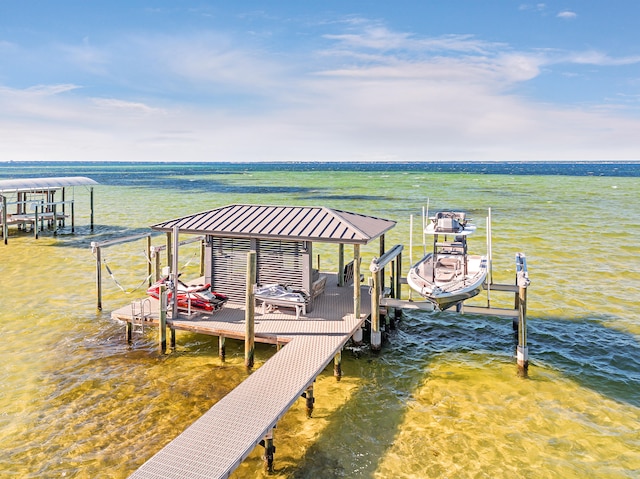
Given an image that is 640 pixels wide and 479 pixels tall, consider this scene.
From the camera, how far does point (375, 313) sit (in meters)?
15.3

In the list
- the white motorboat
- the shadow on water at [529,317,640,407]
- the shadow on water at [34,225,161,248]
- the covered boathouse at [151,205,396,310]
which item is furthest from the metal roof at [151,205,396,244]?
the shadow on water at [34,225,161,248]

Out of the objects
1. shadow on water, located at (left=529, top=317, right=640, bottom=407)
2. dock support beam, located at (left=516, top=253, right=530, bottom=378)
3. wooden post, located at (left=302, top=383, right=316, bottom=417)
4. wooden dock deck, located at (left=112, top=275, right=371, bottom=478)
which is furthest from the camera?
shadow on water, located at (left=529, top=317, right=640, bottom=407)

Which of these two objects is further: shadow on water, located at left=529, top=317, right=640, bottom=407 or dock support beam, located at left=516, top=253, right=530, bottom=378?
shadow on water, located at left=529, top=317, right=640, bottom=407

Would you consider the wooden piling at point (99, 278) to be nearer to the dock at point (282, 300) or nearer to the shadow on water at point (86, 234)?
the dock at point (282, 300)

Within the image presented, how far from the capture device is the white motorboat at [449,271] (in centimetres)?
1452

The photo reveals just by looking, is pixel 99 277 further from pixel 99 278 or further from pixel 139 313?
pixel 139 313

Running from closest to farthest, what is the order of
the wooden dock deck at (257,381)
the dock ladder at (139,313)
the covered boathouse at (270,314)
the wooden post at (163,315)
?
the wooden dock deck at (257,381) → the covered boathouse at (270,314) → the wooden post at (163,315) → the dock ladder at (139,313)

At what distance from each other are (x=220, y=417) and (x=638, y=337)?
15389 millimetres

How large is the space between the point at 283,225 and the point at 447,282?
18.2ft

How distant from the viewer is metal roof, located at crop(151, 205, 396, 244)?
1522 cm

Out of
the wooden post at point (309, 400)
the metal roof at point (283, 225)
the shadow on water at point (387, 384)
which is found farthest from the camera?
the metal roof at point (283, 225)

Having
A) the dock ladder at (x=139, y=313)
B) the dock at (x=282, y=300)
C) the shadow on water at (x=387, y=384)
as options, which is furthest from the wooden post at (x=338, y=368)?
the dock ladder at (x=139, y=313)

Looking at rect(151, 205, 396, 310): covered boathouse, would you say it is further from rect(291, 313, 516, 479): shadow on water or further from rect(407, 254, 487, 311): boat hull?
rect(291, 313, 516, 479): shadow on water

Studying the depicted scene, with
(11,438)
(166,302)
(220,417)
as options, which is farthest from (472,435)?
(11,438)
